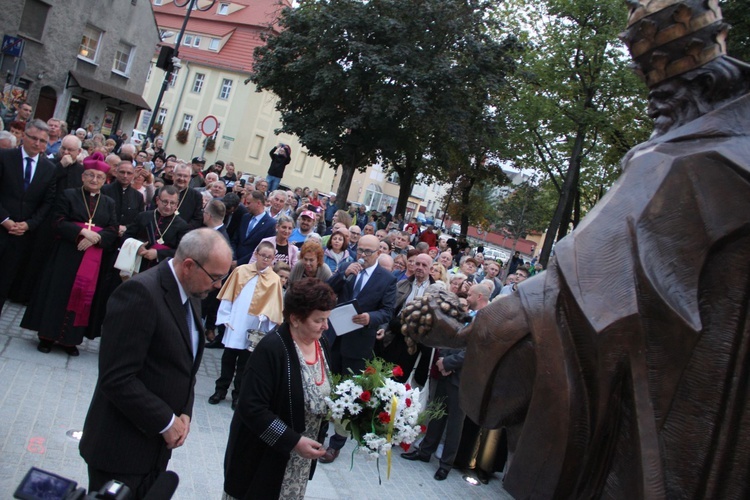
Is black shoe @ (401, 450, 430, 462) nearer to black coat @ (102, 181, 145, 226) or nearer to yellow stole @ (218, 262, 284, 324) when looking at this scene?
yellow stole @ (218, 262, 284, 324)

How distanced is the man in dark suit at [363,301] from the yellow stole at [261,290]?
23.4 inches

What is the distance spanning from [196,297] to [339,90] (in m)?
23.3

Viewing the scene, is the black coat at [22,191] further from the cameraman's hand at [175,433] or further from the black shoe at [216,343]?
the cameraman's hand at [175,433]

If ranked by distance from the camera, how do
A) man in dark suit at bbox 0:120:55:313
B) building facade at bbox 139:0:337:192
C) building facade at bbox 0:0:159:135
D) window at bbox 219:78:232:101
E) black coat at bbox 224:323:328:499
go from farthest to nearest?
window at bbox 219:78:232:101 → building facade at bbox 139:0:337:192 → building facade at bbox 0:0:159:135 → man in dark suit at bbox 0:120:55:313 → black coat at bbox 224:323:328:499

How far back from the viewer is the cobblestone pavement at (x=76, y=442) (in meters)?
5.09

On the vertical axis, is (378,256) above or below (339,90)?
below

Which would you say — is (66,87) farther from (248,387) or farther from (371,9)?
(248,387)

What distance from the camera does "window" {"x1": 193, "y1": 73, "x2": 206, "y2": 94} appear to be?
167ft

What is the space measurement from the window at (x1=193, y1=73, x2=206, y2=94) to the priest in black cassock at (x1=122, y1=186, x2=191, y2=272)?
45.8m

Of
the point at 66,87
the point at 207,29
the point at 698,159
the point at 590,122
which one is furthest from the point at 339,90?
the point at 207,29

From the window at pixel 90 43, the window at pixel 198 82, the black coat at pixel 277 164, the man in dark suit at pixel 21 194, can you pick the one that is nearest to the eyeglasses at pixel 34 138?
the man in dark suit at pixel 21 194

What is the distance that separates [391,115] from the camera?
2444cm

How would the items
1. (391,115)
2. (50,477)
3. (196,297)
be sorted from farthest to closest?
(391,115), (196,297), (50,477)

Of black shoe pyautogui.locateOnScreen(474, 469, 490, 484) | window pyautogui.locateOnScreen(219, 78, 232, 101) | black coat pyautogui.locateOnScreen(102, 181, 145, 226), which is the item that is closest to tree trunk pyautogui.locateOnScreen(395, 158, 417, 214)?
window pyautogui.locateOnScreen(219, 78, 232, 101)
